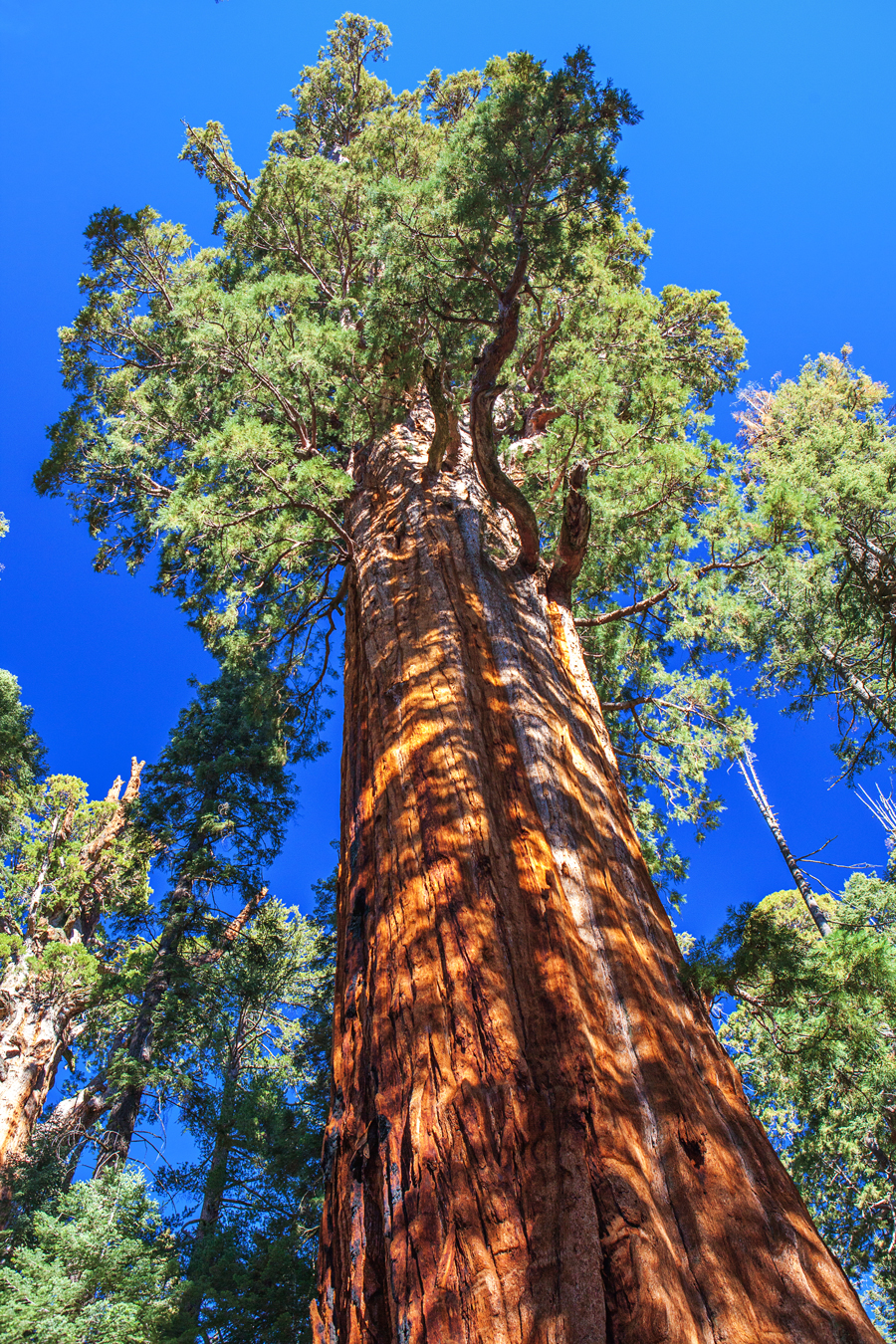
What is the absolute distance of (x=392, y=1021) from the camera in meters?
1.91

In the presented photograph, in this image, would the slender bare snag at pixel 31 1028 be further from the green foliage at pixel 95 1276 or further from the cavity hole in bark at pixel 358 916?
the cavity hole in bark at pixel 358 916

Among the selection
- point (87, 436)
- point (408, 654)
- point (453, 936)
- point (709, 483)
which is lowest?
point (453, 936)

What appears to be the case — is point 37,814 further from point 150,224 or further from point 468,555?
point 468,555

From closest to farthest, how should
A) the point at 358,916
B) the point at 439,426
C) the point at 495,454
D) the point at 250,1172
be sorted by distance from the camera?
1. the point at 358,916
2. the point at 495,454
3. the point at 439,426
4. the point at 250,1172

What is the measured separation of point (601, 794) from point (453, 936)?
1.04 metres

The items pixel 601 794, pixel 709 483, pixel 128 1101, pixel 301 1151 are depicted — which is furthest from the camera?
pixel 128 1101

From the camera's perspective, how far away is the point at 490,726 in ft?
9.11

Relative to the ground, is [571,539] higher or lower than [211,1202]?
higher

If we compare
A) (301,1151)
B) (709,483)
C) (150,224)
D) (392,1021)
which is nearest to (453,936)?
(392,1021)

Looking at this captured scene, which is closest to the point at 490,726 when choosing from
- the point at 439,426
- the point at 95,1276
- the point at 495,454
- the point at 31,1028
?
the point at 495,454

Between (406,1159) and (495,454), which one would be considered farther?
(495,454)

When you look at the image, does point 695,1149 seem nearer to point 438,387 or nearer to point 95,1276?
point 438,387

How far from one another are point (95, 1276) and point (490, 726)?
5062mm

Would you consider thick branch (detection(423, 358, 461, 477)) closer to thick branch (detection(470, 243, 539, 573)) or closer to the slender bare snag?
thick branch (detection(470, 243, 539, 573))
